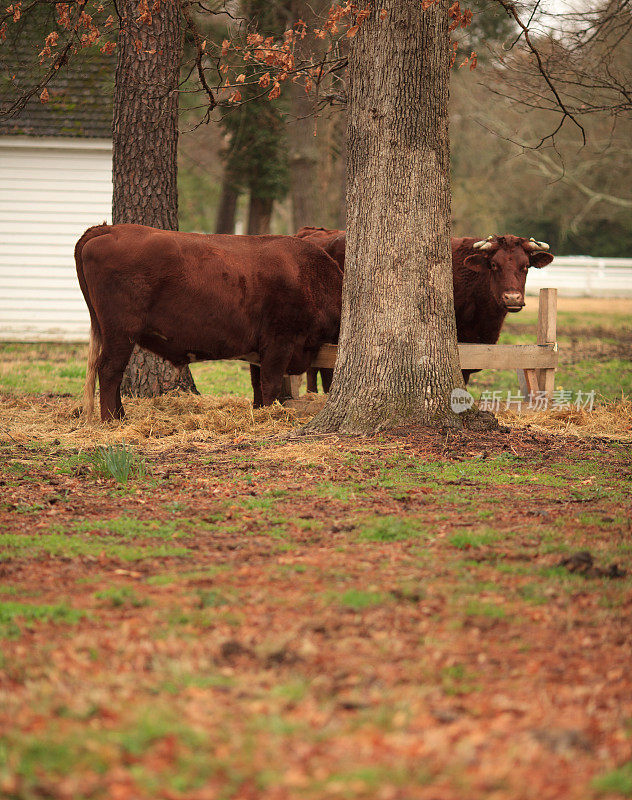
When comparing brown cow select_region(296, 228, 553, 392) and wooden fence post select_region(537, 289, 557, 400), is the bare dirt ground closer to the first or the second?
wooden fence post select_region(537, 289, 557, 400)

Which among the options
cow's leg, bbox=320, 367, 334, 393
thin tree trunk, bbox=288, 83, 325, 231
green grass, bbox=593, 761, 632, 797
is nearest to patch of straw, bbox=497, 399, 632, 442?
cow's leg, bbox=320, 367, 334, 393

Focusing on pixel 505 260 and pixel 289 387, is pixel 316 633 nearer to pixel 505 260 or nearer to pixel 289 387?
pixel 289 387

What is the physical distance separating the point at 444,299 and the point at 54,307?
12038 millimetres

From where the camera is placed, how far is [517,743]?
2.65m

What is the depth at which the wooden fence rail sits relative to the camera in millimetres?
9289

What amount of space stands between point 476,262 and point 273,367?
2476 mm

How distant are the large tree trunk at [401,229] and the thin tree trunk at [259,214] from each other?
13.1 metres

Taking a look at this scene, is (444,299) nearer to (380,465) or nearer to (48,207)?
(380,465)

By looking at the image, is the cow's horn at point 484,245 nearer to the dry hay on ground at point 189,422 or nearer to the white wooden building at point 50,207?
the dry hay on ground at point 189,422

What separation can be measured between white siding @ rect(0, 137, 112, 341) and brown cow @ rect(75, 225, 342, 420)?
8971mm

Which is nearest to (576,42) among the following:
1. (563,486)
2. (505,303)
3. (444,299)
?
(505,303)

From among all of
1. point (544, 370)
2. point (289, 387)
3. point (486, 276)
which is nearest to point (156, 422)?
point (289, 387)

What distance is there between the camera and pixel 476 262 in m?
9.93

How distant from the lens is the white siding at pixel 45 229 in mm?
17688
